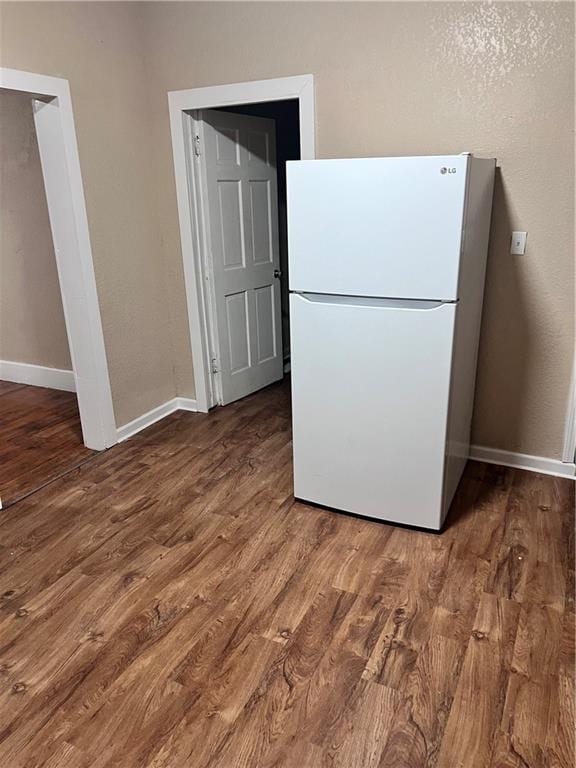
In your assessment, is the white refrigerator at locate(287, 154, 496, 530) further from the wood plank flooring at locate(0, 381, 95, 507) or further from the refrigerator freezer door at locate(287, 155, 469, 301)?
the wood plank flooring at locate(0, 381, 95, 507)

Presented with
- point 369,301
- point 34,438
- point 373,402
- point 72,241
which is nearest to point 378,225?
point 369,301

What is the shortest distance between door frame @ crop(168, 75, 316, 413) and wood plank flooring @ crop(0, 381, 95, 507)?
885 millimetres

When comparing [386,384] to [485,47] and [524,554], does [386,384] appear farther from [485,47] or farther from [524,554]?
[485,47]

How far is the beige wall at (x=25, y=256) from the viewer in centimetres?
384

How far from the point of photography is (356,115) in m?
2.90

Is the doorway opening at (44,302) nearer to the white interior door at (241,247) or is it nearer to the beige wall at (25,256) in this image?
the beige wall at (25,256)

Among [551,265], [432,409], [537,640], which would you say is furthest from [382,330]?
[537,640]

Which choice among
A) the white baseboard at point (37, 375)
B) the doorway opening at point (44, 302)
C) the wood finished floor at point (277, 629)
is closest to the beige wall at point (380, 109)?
the doorway opening at point (44, 302)

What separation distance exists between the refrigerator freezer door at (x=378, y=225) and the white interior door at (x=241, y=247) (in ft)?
4.65

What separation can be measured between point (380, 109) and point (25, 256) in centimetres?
277

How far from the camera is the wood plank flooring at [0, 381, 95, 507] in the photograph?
3100 mm

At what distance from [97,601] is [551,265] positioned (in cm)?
245

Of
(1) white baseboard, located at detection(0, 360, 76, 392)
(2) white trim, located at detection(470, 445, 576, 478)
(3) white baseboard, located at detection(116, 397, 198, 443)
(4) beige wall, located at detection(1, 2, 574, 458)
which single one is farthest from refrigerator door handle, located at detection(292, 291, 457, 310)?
(1) white baseboard, located at detection(0, 360, 76, 392)

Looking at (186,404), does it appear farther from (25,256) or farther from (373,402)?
(373,402)
